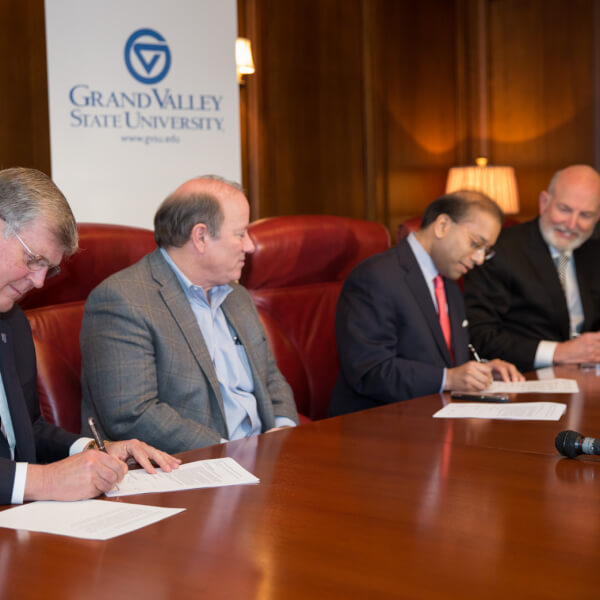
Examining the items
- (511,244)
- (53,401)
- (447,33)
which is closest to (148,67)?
(511,244)

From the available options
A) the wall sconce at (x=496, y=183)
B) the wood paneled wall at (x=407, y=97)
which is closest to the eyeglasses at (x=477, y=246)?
the wood paneled wall at (x=407, y=97)

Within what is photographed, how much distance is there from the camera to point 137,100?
13.6 feet

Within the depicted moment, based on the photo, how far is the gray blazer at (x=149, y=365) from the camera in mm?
2277

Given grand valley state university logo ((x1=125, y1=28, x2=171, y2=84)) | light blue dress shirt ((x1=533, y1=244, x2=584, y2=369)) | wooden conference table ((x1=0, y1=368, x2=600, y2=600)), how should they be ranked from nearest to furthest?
wooden conference table ((x1=0, y1=368, x2=600, y2=600)) < light blue dress shirt ((x1=533, y1=244, x2=584, y2=369)) < grand valley state university logo ((x1=125, y1=28, x2=171, y2=84))

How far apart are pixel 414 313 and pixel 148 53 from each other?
2.09 meters

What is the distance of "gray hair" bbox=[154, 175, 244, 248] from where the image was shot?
2551 mm

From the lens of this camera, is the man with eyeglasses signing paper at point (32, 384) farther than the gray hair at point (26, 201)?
No

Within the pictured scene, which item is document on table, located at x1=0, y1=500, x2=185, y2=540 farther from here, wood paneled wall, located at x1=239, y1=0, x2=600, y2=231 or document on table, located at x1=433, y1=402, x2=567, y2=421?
wood paneled wall, located at x1=239, y1=0, x2=600, y2=231

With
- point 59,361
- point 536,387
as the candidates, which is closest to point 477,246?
point 536,387

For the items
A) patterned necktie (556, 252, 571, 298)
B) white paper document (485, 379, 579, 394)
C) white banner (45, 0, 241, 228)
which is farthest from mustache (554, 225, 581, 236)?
white banner (45, 0, 241, 228)

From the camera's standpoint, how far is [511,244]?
378 cm

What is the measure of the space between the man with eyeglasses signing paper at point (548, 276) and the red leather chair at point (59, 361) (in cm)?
181

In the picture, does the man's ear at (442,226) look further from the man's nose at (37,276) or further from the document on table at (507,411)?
the man's nose at (37,276)

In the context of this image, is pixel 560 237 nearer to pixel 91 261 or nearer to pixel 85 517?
pixel 91 261
